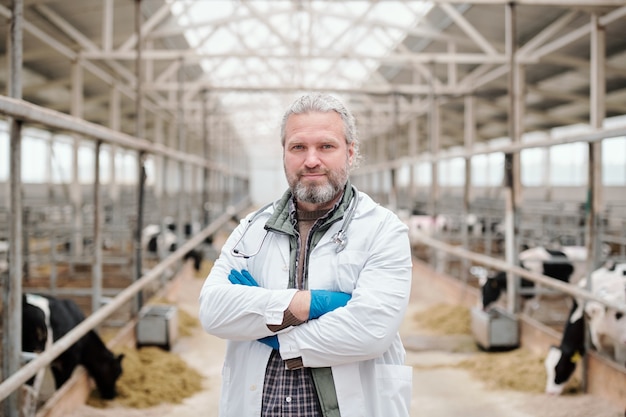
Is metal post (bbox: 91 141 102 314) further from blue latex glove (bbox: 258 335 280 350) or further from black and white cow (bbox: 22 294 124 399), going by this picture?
blue latex glove (bbox: 258 335 280 350)

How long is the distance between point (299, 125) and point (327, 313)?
576mm

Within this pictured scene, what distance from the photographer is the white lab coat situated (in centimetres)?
172

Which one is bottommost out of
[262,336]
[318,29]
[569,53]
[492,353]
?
[492,353]

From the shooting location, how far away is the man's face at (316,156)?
1.87 metres

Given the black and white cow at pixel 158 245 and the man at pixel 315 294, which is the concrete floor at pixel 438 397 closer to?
the man at pixel 315 294

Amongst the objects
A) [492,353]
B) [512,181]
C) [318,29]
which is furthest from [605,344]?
[318,29]

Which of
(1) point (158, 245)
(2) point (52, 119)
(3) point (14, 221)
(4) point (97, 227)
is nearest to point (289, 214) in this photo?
(3) point (14, 221)

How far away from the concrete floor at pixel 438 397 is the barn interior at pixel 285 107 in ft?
1.10

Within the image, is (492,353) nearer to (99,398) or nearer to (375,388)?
(99,398)

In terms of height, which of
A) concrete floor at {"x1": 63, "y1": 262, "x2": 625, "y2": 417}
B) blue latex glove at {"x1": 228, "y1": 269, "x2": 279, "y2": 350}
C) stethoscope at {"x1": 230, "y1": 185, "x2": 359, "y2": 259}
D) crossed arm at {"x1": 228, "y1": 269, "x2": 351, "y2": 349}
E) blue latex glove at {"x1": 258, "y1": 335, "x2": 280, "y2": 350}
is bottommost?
concrete floor at {"x1": 63, "y1": 262, "x2": 625, "y2": 417}

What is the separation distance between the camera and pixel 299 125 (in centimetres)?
189

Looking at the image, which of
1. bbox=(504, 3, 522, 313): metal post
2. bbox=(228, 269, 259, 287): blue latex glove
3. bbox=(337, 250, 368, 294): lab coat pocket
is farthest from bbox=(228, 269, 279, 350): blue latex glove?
bbox=(504, 3, 522, 313): metal post

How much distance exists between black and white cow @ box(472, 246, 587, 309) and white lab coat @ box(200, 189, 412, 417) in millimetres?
5382

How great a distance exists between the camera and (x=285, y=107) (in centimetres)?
206
